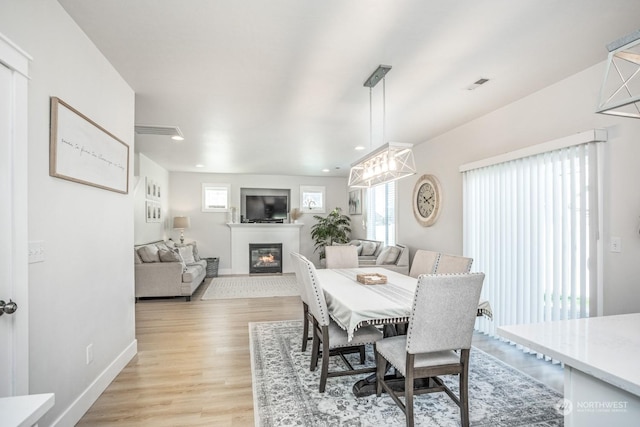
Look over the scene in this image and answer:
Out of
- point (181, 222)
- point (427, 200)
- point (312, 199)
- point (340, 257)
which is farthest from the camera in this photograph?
point (312, 199)

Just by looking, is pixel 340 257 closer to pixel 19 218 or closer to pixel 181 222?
pixel 19 218

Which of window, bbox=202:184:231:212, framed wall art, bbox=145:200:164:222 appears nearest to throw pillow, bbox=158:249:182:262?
framed wall art, bbox=145:200:164:222

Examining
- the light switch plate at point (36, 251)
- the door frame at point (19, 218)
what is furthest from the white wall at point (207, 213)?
the door frame at point (19, 218)

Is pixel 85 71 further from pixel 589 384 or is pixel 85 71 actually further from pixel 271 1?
pixel 589 384

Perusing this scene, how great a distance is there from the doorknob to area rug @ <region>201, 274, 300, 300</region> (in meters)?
4.28

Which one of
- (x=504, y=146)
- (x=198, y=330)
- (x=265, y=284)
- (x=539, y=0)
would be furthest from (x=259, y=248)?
(x=539, y=0)

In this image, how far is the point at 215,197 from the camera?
27.1 ft

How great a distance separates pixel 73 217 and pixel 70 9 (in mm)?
1210

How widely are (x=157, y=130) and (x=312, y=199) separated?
16.2 ft

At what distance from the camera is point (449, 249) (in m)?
4.46

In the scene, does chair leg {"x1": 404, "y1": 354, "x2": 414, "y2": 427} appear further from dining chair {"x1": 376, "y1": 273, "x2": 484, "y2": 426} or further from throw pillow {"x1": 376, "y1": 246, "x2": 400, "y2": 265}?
throw pillow {"x1": 376, "y1": 246, "x2": 400, "y2": 265}

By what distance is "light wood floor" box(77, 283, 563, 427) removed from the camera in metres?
2.18

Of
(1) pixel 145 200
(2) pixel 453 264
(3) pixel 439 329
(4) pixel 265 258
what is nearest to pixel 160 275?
(1) pixel 145 200

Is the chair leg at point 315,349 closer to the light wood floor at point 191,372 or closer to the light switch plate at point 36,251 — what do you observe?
the light wood floor at point 191,372
